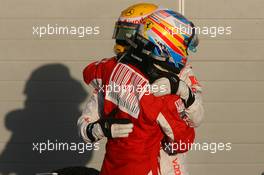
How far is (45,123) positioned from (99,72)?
3090mm

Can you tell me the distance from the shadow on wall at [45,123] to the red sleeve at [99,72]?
2.83 metres

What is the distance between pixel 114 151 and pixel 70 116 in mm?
3230

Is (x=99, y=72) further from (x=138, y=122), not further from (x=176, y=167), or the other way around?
(x=176, y=167)

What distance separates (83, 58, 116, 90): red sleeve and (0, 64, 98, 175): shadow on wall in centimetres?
283

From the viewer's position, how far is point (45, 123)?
755 cm

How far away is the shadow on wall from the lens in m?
7.48

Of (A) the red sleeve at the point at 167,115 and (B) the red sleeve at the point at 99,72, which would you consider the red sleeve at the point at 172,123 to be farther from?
(B) the red sleeve at the point at 99,72

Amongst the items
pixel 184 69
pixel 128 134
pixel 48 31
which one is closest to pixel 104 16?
pixel 48 31

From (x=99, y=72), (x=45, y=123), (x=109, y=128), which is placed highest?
(x=99, y=72)

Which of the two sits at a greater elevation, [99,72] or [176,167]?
[99,72]

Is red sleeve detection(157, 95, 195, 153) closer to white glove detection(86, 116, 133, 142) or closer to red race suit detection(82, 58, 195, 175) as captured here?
red race suit detection(82, 58, 195, 175)

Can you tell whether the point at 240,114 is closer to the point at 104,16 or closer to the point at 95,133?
the point at 104,16

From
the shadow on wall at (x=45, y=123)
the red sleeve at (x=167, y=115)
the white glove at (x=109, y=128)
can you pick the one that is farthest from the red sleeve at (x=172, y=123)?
the shadow on wall at (x=45, y=123)

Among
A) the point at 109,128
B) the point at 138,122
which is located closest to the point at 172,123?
the point at 138,122
